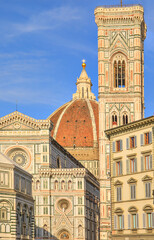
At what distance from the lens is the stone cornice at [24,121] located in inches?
3730

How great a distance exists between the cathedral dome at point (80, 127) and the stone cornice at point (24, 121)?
43509 mm

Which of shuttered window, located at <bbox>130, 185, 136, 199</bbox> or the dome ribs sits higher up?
the dome ribs

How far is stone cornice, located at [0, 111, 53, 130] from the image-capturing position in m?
94.8

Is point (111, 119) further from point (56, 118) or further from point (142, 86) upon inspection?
point (56, 118)

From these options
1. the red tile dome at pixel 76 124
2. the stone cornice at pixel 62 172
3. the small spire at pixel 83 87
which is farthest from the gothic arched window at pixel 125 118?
the small spire at pixel 83 87

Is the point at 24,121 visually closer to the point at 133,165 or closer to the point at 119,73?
the point at 119,73

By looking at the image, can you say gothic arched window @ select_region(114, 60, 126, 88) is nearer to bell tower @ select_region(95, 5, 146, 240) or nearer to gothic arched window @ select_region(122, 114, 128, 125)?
bell tower @ select_region(95, 5, 146, 240)

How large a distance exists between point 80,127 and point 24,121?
58.1 metres

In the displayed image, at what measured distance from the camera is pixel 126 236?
5888cm

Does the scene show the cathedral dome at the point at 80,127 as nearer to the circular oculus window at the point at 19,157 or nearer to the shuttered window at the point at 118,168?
the circular oculus window at the point at 19,157

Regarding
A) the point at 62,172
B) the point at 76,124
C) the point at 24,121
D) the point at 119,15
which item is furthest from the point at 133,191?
the point at 76,124

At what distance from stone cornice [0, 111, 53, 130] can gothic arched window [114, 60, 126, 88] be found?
14.0 metres

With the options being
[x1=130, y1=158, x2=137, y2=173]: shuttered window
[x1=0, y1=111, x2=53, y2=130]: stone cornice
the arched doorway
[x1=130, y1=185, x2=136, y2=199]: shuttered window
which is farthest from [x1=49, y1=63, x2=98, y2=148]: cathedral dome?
[x1=130, y1=185, x2=136, y2=199]: shuttered window

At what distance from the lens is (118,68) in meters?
102
